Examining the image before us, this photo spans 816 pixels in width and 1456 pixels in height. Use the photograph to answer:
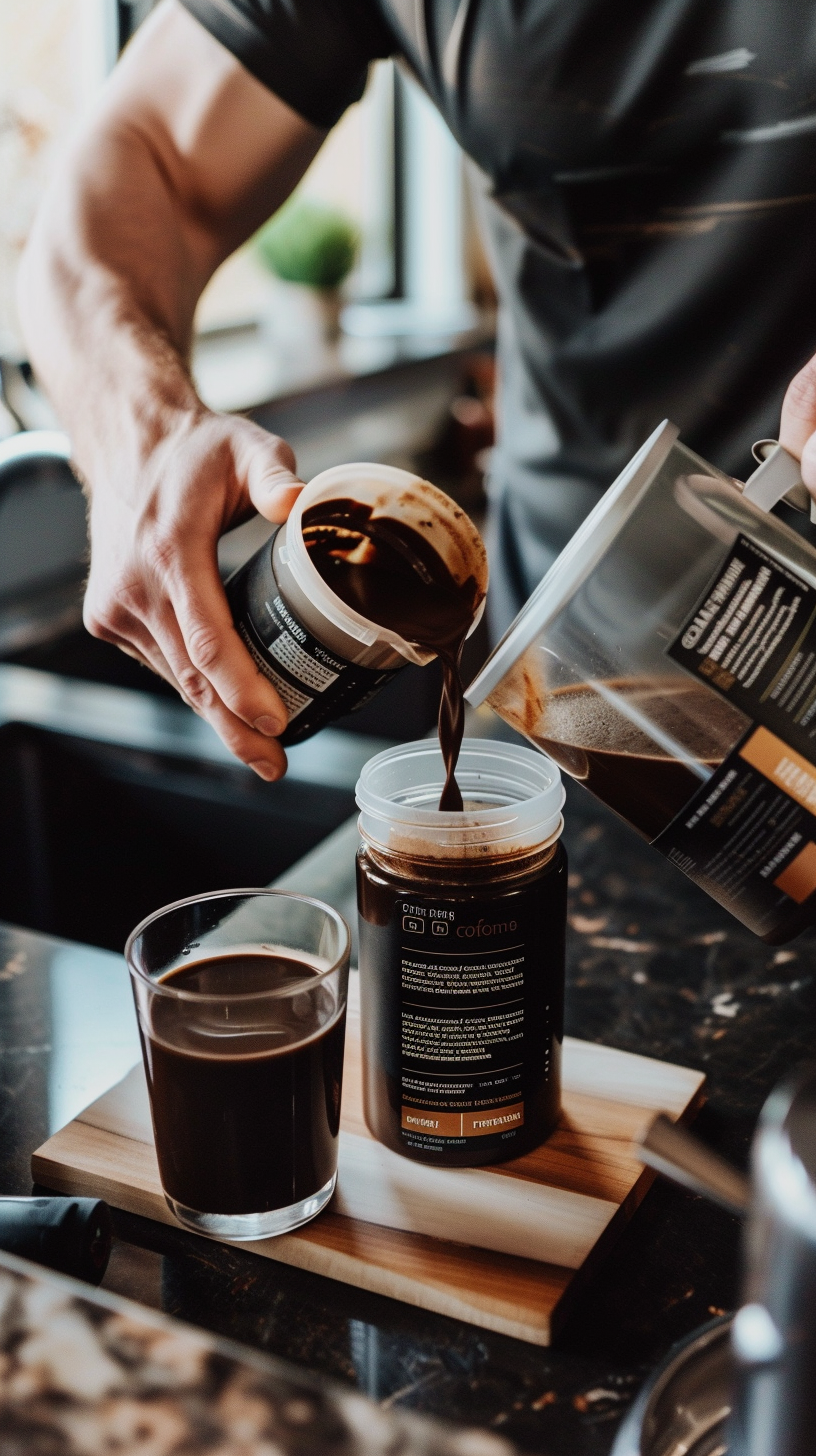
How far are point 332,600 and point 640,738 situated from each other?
187 mm

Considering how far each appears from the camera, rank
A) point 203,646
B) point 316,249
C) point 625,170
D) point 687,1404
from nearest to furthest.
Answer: point 687,1404 → point 203,646 → point 625,170 → point 316,249

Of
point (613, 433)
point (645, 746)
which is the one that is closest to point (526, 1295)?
point (645, 746)

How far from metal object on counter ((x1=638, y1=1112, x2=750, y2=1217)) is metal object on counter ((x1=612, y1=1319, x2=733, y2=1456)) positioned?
13 cm

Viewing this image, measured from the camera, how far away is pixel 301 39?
4.19ft

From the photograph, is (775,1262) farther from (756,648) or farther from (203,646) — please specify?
(203,646)

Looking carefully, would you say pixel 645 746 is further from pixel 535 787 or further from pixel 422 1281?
pixel 422 1281

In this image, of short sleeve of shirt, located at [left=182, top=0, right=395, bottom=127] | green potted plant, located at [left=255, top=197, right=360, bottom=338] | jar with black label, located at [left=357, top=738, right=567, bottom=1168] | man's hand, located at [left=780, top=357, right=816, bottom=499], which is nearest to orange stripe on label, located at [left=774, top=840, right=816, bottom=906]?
jar with black label, located at [left=357, top=738, right=567, bottom=1168]

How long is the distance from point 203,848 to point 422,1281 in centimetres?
93

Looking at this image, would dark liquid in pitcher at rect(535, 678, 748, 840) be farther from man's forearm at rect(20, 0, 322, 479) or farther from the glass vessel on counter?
man's forearm at rect(20, 0, 322, 479)

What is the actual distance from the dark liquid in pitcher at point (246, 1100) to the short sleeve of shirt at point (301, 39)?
3.18 feet

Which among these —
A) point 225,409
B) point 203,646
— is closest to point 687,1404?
point 203,646

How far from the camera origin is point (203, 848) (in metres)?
1.55

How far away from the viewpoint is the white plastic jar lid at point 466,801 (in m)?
0.74

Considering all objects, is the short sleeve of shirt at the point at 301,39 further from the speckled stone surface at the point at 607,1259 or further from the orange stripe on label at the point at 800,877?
the orange stripe on label at the point at 800,877
